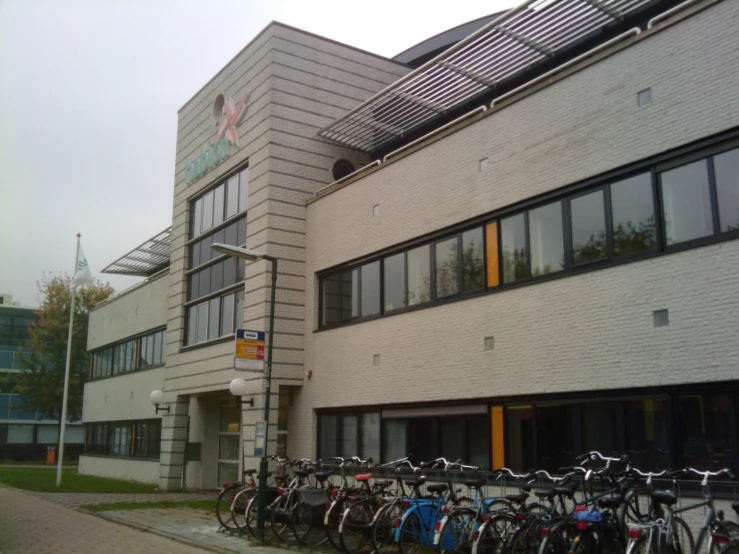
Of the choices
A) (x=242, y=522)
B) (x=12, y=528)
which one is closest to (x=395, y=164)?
(x=242, y=522)

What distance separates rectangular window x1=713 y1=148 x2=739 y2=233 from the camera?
33.9 ft

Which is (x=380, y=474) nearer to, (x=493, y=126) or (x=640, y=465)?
(x=640, y=465)

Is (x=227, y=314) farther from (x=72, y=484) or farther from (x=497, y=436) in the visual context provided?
(x=497, y=436)

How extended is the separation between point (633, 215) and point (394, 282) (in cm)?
652

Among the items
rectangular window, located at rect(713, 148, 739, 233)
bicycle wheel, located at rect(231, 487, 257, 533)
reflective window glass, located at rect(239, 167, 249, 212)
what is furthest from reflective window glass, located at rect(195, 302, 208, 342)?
rectangular window, located at rect(713, 148, 739, 233)

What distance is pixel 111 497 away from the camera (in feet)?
72.6

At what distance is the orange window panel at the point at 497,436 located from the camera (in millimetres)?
13633

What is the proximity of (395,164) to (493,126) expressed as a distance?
10.7 ft

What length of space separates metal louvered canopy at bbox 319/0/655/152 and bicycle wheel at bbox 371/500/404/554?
9.28 metres

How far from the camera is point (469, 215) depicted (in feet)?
49.2

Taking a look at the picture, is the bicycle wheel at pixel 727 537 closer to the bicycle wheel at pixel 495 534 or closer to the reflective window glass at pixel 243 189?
the bicycle wheel at pixel 495 534

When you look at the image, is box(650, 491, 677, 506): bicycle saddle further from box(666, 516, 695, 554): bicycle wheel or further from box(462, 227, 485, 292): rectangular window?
box(462, 227, 485, 292): rectangular window

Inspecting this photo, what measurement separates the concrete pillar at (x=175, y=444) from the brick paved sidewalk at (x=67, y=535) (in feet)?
17.0

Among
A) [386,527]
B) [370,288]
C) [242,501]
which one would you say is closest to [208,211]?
[370,288]
